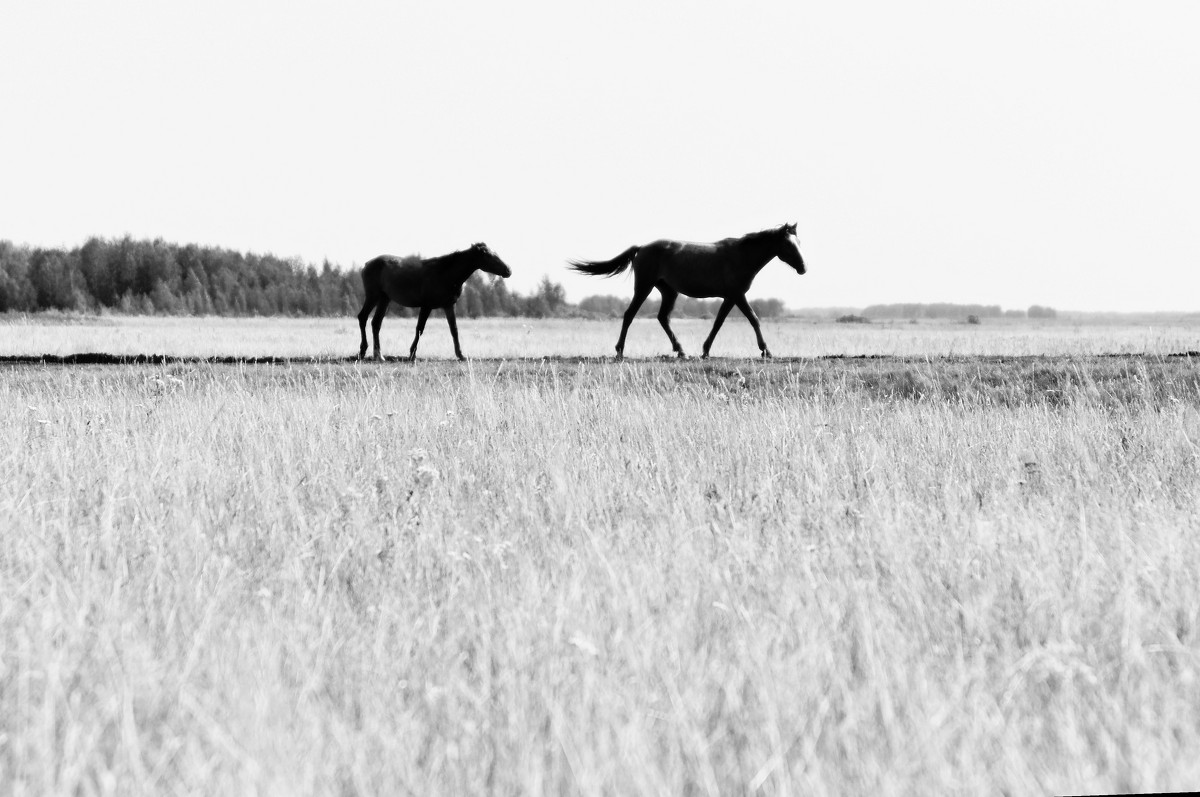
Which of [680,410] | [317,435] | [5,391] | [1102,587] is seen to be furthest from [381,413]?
[1102,587]

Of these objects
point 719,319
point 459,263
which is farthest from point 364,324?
point 719,319

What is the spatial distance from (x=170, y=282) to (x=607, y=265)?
75.2m

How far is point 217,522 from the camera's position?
433 cm

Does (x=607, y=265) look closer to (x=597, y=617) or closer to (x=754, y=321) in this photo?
(x=754, y=321)

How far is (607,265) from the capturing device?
16078mm

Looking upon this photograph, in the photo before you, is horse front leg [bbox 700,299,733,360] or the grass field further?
horse front leg [bbox 700,299,733,360]

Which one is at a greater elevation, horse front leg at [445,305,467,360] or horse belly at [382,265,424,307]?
horse belly at [382,265,424,307]

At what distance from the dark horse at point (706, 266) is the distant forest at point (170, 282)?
190 feet

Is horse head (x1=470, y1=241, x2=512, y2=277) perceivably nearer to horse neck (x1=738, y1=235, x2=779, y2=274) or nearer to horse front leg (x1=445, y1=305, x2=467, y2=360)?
horse front leg (x1=445, y1=305, x2=467, y2=360)

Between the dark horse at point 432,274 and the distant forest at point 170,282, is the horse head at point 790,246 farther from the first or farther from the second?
the distant forest at point 170,282

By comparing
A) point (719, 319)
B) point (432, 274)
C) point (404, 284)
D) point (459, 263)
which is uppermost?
point (459, 263)

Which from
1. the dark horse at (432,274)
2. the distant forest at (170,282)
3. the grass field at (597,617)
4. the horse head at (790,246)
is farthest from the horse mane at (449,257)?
the distant forest at (170,282)

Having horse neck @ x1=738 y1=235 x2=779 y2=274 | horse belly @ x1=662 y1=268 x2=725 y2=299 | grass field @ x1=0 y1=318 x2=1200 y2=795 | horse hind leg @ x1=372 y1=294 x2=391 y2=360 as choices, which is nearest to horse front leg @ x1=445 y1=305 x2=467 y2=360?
horse hind leg @ x1=372 y1=294 x2=391 y2=360

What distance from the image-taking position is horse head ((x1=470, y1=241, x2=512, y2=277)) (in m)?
15.6
